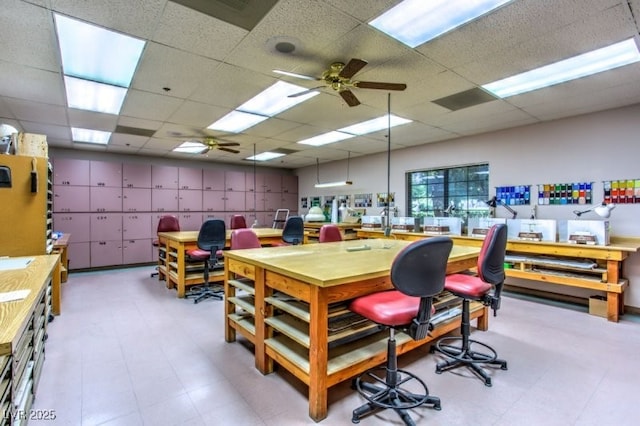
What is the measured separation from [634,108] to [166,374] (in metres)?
5.71

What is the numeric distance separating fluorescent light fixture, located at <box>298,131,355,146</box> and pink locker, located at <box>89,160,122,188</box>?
408 cm

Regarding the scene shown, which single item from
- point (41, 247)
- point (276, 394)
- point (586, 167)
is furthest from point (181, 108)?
point (586, 167)

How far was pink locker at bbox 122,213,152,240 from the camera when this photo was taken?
6816 millimetres

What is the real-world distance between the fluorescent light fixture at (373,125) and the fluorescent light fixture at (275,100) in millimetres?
1318

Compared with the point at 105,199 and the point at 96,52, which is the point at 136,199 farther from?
the point at 96,52

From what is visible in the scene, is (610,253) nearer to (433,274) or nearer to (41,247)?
(433,274)

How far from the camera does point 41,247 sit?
292cm

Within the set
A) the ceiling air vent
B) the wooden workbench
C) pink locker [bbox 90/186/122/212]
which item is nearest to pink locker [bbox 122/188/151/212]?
pink locker [bbox 90/186/122/212]

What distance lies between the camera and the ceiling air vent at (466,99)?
3484mm

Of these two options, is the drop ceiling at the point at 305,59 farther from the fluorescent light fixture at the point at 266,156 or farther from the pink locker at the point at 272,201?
the pink locker at the point at 272,201

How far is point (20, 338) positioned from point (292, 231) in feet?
13.4

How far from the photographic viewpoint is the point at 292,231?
5.29m

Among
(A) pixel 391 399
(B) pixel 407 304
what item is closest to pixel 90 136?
(B) pixel 407 304

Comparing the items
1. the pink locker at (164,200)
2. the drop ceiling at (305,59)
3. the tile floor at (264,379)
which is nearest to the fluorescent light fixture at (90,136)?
the drop ceiling at (305,59)
